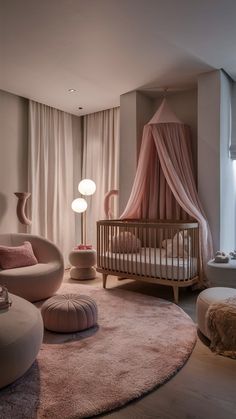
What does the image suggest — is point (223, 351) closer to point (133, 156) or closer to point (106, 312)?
point (106, 312)

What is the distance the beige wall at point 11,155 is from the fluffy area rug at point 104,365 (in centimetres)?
218

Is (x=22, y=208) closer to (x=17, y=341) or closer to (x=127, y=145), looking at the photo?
(x=127, y=145)

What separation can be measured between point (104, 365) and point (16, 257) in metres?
1.82

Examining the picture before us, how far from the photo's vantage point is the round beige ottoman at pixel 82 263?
4.38 metres

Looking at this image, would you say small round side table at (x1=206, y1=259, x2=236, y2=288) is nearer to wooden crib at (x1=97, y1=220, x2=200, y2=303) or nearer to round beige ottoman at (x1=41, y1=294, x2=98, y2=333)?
wooden crib at (x1=97, y1=220, x2=200, y2=303)

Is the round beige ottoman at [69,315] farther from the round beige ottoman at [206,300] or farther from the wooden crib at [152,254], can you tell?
the wooden crib at [152,254]

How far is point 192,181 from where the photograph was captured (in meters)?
3.85

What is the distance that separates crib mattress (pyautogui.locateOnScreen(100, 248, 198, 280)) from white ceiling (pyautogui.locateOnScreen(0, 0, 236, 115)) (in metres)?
2.09

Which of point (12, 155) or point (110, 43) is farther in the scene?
point (12, 155)

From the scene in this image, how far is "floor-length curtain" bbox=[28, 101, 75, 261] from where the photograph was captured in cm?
470

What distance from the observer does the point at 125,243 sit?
3795 mm

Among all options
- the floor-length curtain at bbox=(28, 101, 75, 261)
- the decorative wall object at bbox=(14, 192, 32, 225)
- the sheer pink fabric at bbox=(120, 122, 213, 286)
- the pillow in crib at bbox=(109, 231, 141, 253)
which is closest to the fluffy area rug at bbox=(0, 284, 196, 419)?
the pillow in crib at bbox=(109, 231, 141, 253)

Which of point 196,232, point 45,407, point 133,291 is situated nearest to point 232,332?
point 45,407

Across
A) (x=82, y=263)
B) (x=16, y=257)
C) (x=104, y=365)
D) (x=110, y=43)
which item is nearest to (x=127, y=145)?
(x=110, y=43)
